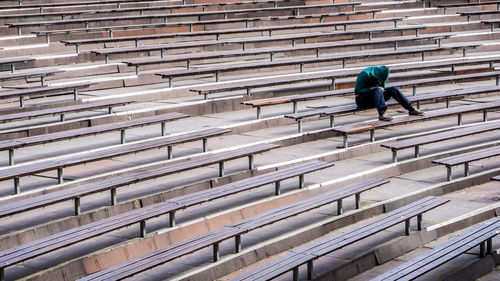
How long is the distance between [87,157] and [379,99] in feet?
12.4

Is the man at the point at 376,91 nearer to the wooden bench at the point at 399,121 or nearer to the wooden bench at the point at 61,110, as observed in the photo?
the wooden bench at the point at 399,121

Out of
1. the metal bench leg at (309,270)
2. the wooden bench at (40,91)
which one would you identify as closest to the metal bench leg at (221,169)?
the metal bench leg at (309,270)

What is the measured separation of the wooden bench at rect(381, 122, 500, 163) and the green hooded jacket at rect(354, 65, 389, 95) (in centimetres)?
91

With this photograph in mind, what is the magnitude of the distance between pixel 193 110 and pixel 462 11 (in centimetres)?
1003

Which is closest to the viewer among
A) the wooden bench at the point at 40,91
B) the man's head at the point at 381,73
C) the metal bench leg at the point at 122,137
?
the metal bench leg at the point at 122,137

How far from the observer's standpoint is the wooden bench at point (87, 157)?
7797mm

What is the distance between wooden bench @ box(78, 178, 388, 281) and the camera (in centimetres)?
585

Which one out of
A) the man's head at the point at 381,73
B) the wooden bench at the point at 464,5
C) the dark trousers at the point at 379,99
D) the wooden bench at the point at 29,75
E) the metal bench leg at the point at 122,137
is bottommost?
the metal bench leg at the point at 122,137

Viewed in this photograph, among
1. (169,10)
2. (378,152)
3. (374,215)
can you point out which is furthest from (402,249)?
(169,10)

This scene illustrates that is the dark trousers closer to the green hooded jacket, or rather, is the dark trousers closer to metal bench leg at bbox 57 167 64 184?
the green hooded jacket

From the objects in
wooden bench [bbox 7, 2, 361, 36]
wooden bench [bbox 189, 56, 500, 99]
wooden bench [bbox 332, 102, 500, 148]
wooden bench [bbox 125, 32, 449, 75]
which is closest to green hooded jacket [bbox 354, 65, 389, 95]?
wooden bench [bbox 332, 102, 500, 148]

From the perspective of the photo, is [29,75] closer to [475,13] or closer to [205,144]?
[205,144]

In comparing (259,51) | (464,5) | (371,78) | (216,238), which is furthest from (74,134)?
(464,5)

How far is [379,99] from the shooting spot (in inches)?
408
